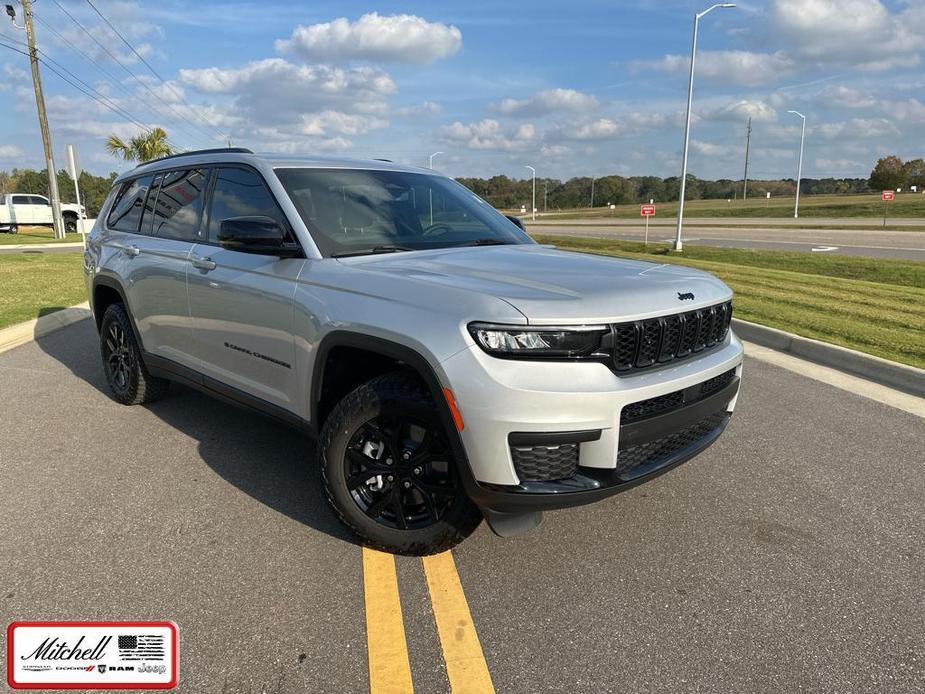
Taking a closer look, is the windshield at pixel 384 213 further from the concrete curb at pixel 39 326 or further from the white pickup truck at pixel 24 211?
the white pickup truck at pixel 24 211

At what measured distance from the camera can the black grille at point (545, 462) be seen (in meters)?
2.59

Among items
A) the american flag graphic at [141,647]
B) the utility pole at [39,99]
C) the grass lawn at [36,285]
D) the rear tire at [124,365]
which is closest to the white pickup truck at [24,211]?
the utility pole at [39,99]

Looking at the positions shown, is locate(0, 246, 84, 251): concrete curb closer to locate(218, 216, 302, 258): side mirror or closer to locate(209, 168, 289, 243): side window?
locate(209, 168, 289, 243): side window

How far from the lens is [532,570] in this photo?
9.76 feet

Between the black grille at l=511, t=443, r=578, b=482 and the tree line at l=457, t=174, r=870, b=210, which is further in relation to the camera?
the tree line at l=457, t=174, r=870, b=210

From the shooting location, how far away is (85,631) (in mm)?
2545

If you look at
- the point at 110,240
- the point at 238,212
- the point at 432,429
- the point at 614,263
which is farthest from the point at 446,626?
the point at 110,240

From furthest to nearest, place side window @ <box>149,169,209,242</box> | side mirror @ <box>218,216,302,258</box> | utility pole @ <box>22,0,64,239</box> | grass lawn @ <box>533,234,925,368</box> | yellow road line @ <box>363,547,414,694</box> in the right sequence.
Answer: utility pole @ <box>22,0,64,239</box> < grass lawn @ <box>533,234,925,368</box> < side window @ <box>149,169,209,242</box> < side mirror @ <box>218,216,302,258</box> < yellow road line @ <box>363,547,414,694</box>

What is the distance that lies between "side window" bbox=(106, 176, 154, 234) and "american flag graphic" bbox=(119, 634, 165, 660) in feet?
11.4

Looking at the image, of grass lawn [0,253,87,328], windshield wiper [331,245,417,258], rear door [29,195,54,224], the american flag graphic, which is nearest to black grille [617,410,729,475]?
windshield wiper [331,245,417,258]

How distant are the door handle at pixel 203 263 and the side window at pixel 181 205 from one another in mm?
188

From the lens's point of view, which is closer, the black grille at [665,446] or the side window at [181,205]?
the black grille at [665,446]

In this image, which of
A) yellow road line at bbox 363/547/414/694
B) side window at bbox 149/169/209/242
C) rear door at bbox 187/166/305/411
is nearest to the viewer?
yellow road line at bbox 363/547/414/694

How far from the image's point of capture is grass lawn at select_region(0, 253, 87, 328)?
943 cm
